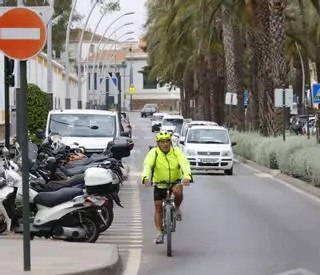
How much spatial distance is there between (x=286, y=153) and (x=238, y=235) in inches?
569

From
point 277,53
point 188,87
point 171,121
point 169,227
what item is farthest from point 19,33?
point 188,87

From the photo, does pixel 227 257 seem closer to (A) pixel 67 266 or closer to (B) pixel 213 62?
(A) pixel 67 266

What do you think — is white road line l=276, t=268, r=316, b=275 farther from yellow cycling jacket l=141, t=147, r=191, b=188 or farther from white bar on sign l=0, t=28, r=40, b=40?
white bar on sign l=0, t=28, r=40, b=40

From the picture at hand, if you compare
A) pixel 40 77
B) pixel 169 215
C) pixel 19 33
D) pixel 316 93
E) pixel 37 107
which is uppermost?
pixel 40 77

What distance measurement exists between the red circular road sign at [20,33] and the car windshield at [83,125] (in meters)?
14.0

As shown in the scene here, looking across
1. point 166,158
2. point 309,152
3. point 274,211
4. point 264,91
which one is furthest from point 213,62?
point 166,158

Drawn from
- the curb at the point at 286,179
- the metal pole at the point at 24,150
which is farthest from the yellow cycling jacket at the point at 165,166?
the curb at the point at 286,179

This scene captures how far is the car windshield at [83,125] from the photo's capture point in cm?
2347

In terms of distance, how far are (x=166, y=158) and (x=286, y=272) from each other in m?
2.73

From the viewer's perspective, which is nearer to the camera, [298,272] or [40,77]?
[298,272]

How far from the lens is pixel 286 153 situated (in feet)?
91.8

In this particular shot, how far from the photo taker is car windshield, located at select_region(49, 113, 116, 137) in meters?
23.5

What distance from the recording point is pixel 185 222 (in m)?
15.6

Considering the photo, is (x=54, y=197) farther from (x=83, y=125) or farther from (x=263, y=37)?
(x=263, y=37)
